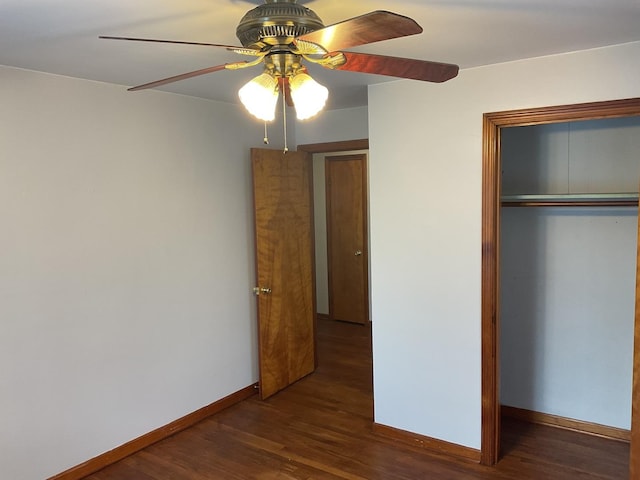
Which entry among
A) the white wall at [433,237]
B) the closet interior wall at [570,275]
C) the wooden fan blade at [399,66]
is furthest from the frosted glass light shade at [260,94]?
the closet interior wall at [570,275]

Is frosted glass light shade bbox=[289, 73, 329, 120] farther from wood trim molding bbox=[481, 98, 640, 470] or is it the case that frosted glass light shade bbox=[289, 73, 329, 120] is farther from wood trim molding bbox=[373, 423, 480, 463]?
wood trim molding bbox=[373, 423, 480, 463]

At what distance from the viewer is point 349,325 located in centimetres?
617

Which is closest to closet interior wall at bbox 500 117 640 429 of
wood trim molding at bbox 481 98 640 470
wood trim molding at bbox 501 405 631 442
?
wood trim molding at bbox 501 405 631 442

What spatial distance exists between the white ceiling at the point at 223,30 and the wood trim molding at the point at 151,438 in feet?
7.35

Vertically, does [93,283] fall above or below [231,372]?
above

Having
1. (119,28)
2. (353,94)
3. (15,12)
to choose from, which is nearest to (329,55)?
(119,28)

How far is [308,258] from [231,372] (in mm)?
1153

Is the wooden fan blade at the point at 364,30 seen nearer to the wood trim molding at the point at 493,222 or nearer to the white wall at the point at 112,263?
the wood trim molding at the point at 493,222

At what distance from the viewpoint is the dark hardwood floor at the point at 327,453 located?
118 inches

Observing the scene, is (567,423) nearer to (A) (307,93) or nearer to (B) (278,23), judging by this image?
(A) (307,93)

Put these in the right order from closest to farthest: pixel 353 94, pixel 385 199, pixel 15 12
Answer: pixel 15 12 → pixel 385 199 → pixel 353 94

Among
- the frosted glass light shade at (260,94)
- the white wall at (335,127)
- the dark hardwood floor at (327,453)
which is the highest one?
the white wall at (335,127)

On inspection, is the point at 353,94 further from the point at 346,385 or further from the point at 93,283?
the point at 346,385

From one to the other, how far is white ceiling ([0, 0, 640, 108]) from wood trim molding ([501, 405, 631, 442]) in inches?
94.0
